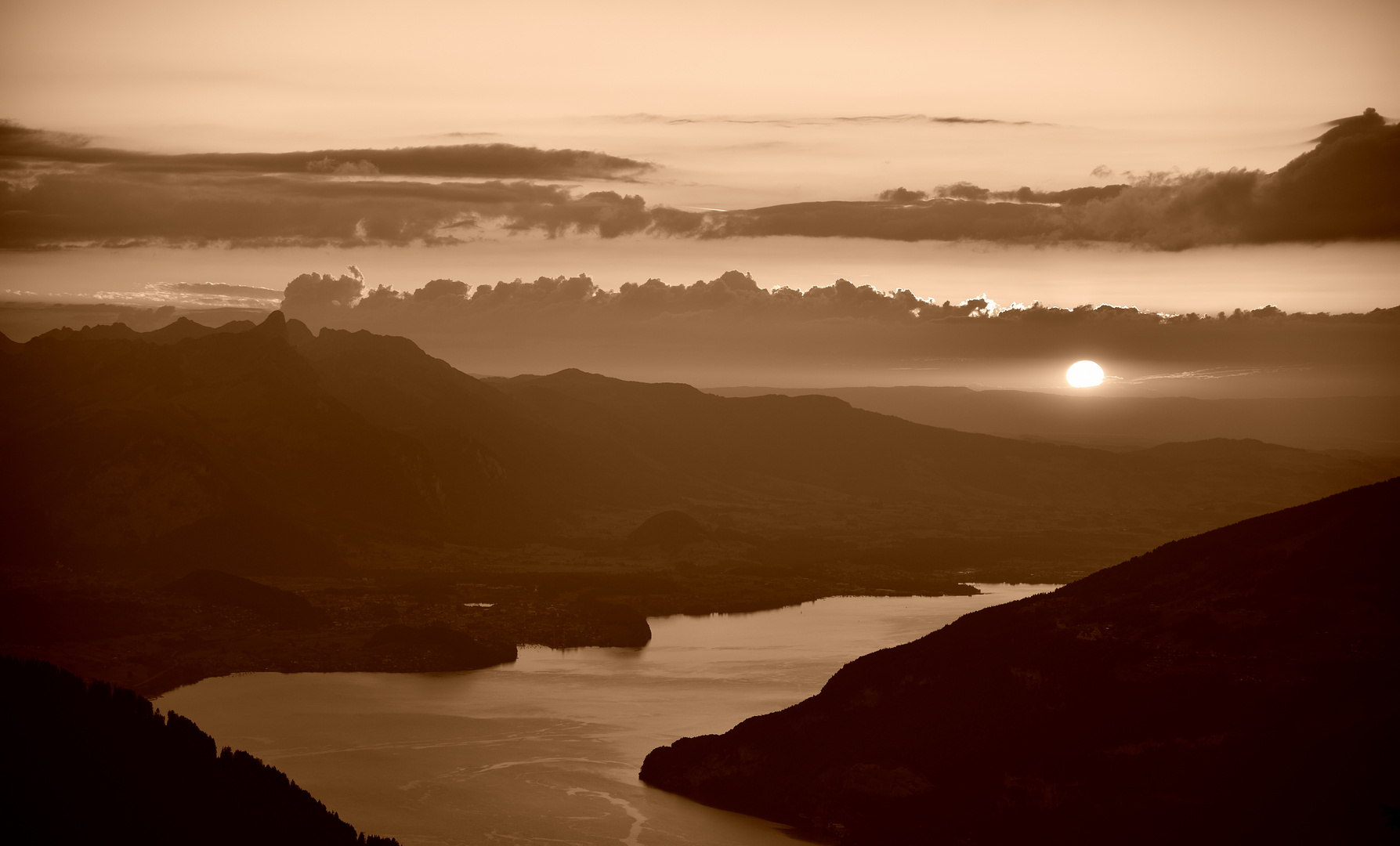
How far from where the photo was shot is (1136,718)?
83.9 metres

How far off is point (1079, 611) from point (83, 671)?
91546 mm

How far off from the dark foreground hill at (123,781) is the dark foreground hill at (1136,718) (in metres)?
27.9

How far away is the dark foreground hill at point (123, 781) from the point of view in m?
76.6

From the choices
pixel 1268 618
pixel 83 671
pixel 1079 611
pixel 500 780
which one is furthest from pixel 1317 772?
pixel 83 671

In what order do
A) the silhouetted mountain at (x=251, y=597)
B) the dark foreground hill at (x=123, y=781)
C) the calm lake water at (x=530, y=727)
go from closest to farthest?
the dark foreground hill at (x=123, y=781) < the calm lake water at (x=530, y=727) < the silhouetted mountain at (x=251, y=597)

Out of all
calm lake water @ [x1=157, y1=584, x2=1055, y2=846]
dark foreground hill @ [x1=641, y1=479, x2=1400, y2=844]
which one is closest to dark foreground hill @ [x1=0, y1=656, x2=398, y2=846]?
calm lake water @ [x1=157, y1=584, x2=1055, y2=846]

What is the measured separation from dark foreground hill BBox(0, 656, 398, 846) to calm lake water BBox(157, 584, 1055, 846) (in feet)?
30.1

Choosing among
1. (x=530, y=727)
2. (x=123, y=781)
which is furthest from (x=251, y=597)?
(x=123, y=781)

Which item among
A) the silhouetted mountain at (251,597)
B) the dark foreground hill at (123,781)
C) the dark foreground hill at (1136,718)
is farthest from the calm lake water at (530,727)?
the silhouetted mountain at (251,597)

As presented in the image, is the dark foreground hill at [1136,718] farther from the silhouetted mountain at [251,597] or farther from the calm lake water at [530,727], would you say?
the silhouetted mountain at [251,597]

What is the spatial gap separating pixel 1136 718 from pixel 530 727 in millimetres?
55380

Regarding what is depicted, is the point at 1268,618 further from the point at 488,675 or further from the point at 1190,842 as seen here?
the point at 488,675

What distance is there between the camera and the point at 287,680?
141 m

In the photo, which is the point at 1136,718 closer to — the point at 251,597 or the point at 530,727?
the point at 530,727
